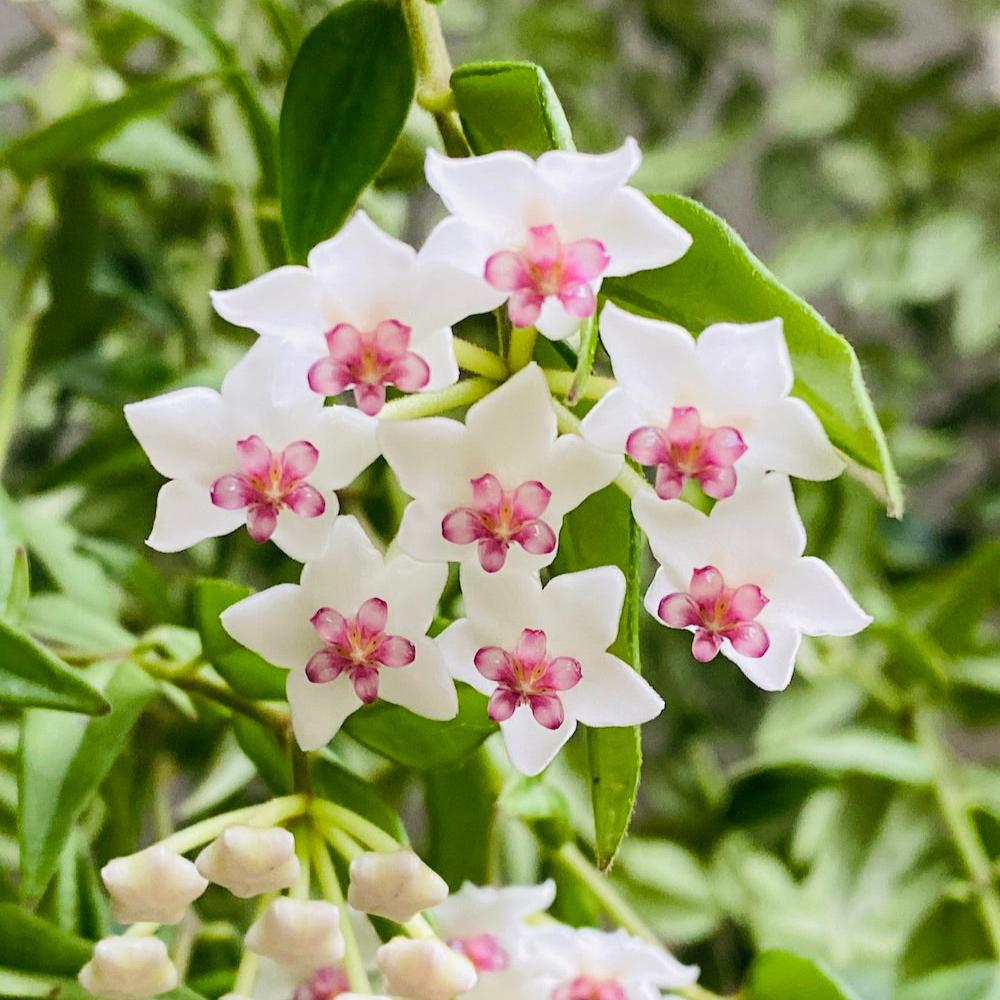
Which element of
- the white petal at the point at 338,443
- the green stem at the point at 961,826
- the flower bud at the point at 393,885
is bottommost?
the green stem at the point at 961,826

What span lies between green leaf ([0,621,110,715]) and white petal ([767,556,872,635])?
21 cm

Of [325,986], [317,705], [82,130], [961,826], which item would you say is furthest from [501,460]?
[961,826]

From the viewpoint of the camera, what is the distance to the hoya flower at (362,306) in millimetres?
312

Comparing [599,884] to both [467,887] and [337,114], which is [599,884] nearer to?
[467,887]

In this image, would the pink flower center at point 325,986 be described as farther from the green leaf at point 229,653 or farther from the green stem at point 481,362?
the green stem at point 481,362

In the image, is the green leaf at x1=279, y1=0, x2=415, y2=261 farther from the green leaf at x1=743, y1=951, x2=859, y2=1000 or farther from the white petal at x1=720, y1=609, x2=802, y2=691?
the green leaf at x1=743, y1=951, x2=859, y2=1000

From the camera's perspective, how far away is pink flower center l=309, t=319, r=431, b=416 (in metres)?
0.32

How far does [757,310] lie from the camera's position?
0.34 m

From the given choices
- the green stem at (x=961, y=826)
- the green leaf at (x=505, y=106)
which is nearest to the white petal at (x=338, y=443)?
the green leaf at (x=505, y=106)

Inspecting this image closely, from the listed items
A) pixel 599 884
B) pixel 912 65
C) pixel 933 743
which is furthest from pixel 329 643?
pixel 912 65

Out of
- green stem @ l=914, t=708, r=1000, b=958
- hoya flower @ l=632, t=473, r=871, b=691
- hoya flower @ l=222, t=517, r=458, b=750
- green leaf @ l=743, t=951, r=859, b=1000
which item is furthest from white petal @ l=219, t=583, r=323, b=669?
green stem @ l=914, t=708, r=1000, b=958

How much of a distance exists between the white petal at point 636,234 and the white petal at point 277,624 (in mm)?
135

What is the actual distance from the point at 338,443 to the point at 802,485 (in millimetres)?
658

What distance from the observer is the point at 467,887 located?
1.64 feet
